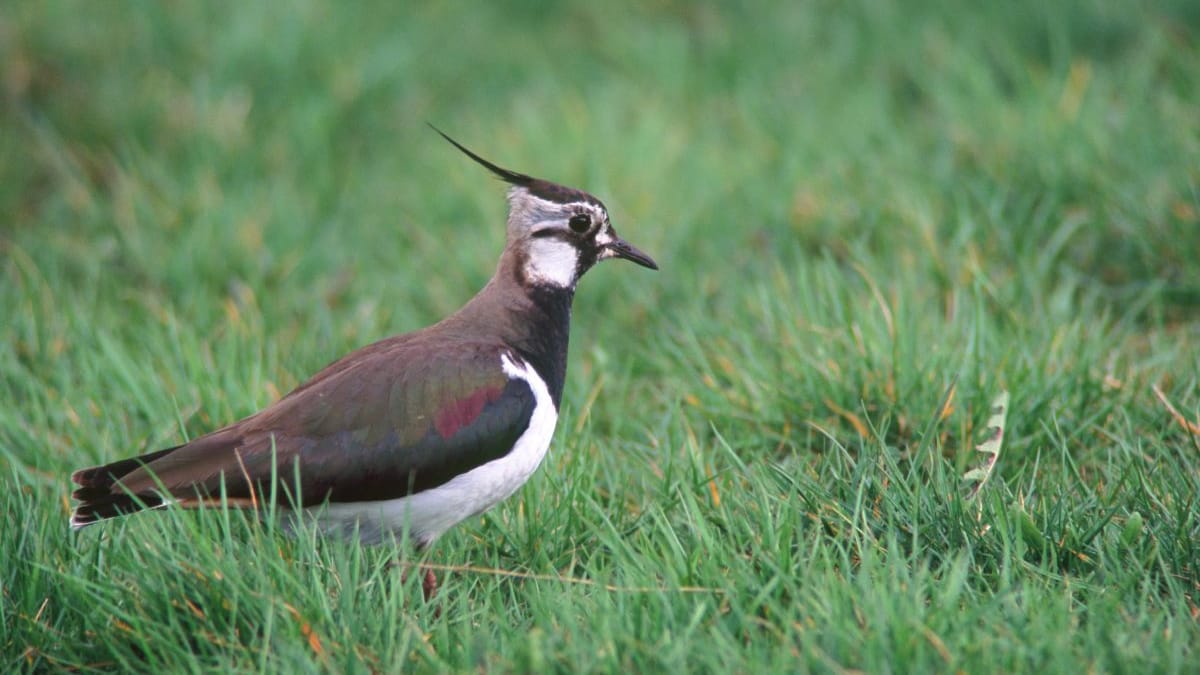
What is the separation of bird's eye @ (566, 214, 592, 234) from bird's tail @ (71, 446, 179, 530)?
54.3 inches

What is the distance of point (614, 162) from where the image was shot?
238 inches

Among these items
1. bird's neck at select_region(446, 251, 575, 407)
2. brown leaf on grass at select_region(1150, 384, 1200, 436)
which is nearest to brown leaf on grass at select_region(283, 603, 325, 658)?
bird's neck at select_region(446, 251, 575, 407)

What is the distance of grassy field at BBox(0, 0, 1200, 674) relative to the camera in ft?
9.57

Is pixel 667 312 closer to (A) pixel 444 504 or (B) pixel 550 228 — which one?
(B) pixel 550 228

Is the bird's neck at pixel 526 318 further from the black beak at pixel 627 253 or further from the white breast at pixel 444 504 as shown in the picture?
the white breast at pixel 444 504

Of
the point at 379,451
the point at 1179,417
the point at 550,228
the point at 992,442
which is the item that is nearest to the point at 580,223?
the point at 550,228

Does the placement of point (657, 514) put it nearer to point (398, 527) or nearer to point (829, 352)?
point (398, 527)

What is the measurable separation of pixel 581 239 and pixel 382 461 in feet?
3.27

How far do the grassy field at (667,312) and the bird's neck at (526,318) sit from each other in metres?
0.25

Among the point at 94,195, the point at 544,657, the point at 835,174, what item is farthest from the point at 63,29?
the point at 544,657

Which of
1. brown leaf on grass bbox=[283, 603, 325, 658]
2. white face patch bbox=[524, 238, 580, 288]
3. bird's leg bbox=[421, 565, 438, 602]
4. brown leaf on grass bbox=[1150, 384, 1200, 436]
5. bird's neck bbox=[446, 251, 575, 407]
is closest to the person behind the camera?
brown leaf on grass bbox=[283, 603, 325, 658]

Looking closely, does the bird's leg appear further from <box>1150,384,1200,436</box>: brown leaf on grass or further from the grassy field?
<box>1150,384,1200,436</box>: brown leaf on grass

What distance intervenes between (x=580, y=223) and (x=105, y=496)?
5.00ft

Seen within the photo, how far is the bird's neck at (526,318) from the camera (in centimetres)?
→ 377
